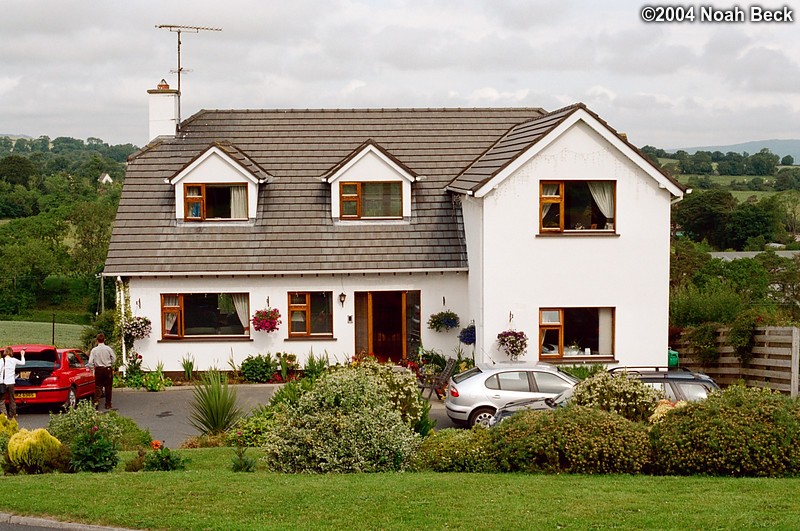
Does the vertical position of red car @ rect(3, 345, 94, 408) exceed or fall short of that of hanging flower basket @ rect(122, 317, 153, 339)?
it falls short

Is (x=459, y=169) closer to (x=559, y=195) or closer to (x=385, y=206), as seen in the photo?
(x=385, y=206)

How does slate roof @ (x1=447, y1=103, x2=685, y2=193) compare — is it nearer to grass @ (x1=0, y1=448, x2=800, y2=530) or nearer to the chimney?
the chimney

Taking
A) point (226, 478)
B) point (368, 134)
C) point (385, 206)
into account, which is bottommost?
point (226, 478)

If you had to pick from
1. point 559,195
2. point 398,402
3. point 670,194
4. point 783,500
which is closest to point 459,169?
point 559,195

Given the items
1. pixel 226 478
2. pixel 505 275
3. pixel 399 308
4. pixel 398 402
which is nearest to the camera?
pixel 226 478

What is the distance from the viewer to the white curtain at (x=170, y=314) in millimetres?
25500

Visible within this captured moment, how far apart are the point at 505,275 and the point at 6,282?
1793 inches

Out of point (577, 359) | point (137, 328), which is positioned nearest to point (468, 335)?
point (577, 359)

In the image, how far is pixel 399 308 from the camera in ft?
86.5

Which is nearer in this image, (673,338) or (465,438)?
(465,438)

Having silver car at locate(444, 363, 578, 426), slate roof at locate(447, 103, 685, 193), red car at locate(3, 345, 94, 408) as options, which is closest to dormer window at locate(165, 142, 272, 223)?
slate roof at locate(447, 103, 685, 193)

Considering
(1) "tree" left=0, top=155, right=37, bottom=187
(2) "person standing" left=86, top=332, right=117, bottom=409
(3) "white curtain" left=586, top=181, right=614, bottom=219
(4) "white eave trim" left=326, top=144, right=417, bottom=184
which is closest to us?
(2) "person standing" left=86, top=332, right=117, bottom=409

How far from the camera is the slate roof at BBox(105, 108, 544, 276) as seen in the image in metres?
25.5

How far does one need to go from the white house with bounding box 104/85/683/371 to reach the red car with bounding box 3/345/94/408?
354 centimetres
